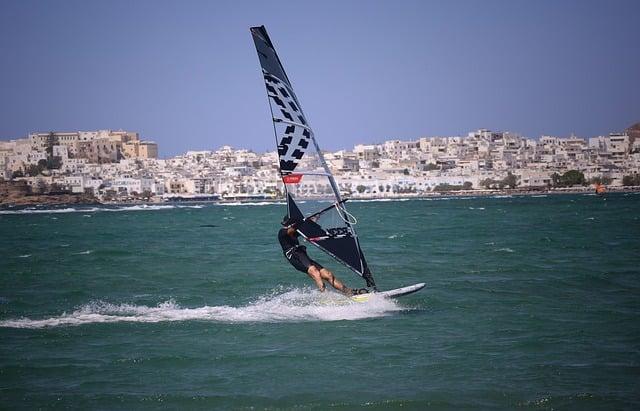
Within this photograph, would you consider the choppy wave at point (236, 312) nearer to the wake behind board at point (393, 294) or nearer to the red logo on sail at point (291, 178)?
the wake behind board at point (393, 294)

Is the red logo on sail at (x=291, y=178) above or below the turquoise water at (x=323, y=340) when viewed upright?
above

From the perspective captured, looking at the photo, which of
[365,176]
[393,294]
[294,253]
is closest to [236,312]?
[294,253]

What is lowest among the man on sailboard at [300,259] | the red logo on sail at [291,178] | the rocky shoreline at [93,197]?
the rocky shoreline at [93,197]

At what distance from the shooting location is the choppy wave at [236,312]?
560 inches

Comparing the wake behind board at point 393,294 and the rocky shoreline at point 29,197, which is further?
the rocky shoreline at point 29,197

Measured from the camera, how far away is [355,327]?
1327 cm

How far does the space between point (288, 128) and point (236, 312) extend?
11.5 ft

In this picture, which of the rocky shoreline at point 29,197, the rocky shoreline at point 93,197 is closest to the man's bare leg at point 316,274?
the rocky shoreline at point 93,197

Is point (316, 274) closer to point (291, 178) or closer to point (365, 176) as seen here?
point (291, 178)

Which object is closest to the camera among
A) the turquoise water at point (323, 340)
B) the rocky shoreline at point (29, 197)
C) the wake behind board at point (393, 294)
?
the turquoise water at point (323, 340)

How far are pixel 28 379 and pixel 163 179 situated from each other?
161m

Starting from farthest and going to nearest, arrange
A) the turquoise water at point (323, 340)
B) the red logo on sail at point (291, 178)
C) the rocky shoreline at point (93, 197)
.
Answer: the rocky shoreline at point (93, 197) → the red logo on sail at point (291, 178) → the turquoise water at point (323, 340)

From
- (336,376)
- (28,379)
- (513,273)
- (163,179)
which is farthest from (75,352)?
(163,179)

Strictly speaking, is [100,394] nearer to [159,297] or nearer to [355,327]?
[355,327]
